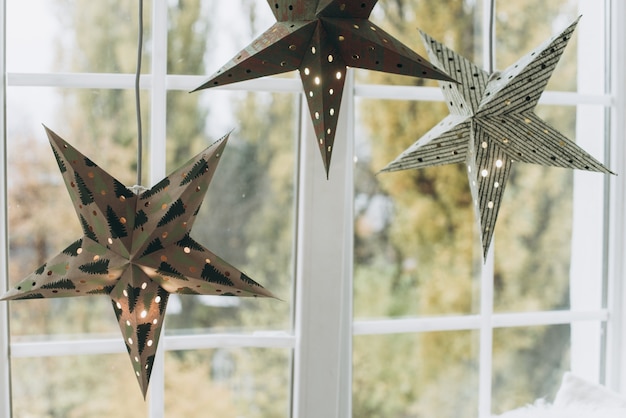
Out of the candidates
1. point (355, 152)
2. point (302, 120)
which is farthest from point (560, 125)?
point (302, 120)

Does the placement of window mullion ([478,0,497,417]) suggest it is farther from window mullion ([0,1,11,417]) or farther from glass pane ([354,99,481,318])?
window mullion ([0,1,11,417])

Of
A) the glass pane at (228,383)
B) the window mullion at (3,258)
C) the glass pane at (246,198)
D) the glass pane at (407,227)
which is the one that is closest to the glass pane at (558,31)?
the glass pane at (407,227)

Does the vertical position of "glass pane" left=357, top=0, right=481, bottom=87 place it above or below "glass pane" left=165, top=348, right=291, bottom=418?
above

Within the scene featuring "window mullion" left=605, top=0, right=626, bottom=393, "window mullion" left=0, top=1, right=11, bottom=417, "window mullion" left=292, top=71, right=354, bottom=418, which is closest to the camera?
"window mullion" left=0, top=1, right=11, bottom=417

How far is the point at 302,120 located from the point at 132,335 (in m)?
0.75

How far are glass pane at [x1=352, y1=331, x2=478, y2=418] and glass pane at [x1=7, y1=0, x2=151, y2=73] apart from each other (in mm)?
931

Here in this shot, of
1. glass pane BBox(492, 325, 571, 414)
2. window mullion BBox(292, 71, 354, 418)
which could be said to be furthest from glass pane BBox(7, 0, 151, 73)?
glass pane BBox(492, 325, 571, 414)

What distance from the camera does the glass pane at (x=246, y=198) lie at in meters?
1.50

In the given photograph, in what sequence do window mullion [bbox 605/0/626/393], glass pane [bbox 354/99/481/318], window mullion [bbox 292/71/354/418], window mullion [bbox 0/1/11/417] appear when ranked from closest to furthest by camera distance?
window mullion [bbox 0/1/11/417] → window mullion [bbox 292/71/354/418] → glass pane [bbox 354/99/481/318] → window mullion [bbox 605/0/626/393]

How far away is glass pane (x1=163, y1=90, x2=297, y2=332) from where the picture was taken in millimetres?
1495

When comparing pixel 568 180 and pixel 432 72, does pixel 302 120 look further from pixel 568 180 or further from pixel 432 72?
pixel 568 180

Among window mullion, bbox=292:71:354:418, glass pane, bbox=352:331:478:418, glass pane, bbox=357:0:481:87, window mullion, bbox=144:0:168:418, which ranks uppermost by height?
glass pane, bbox=357:0:481:87

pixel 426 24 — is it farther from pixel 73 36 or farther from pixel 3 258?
pixel 3 258

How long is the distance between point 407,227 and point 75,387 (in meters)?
0.92
